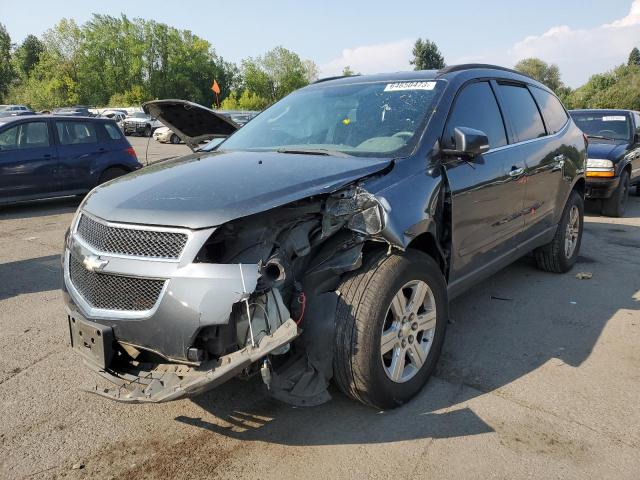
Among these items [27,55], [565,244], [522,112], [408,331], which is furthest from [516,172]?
[27,55]

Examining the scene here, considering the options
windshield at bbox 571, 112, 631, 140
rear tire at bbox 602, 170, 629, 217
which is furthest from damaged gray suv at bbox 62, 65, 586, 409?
windshield at bbox 571, 112, 631, 140

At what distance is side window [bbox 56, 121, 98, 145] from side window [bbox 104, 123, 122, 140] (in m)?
0.29

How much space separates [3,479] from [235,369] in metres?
1.29

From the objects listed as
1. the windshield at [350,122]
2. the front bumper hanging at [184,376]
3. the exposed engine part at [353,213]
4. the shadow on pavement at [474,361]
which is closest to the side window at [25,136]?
the windshield at [350,122]

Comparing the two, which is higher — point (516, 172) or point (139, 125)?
point (139, 125)

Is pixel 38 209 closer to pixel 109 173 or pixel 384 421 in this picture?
pixel 109 173

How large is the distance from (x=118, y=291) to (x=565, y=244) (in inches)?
179

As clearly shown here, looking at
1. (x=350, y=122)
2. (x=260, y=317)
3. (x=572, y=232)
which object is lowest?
(x=572, y=232)

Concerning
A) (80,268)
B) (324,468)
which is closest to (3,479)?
(80,268)

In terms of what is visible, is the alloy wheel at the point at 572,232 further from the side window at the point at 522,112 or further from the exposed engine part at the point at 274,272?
the exposed engine part at the point at 274,272

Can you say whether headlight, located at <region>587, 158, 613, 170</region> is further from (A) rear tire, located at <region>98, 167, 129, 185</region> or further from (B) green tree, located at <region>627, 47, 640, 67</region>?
(B) green tree, located at <region>627, 47, 640, 67</region>

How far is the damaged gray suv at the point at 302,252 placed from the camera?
239cm

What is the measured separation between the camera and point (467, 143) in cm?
327

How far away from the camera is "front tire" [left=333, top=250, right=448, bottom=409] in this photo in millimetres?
2670
